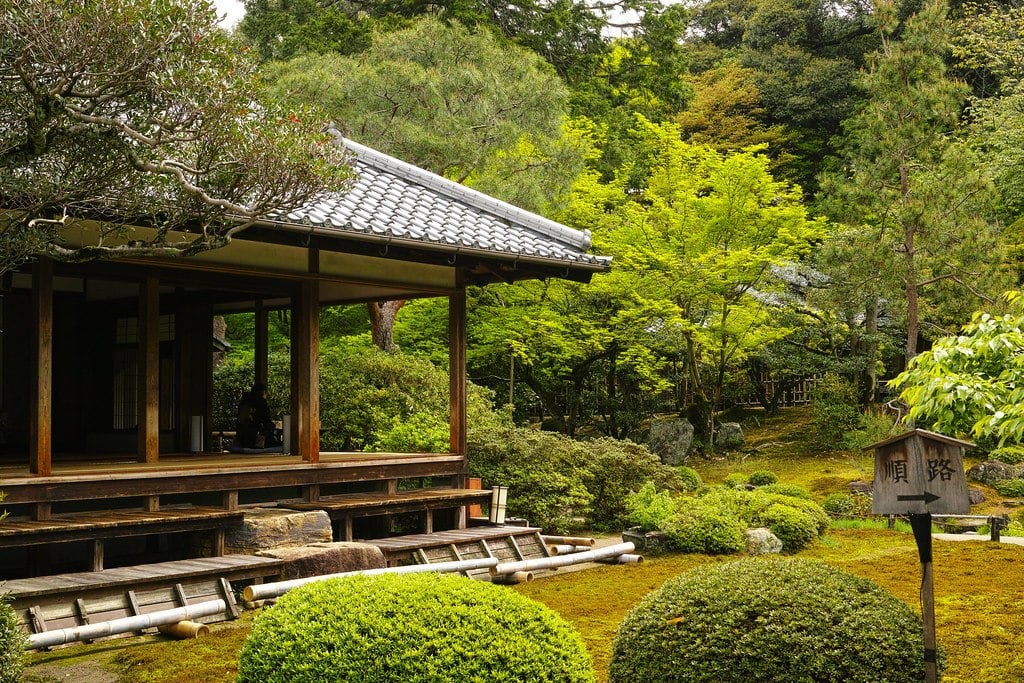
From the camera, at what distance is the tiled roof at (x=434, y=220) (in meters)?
10.2

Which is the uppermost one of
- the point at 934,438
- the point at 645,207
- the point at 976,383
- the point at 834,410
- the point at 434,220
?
the point at 645,207

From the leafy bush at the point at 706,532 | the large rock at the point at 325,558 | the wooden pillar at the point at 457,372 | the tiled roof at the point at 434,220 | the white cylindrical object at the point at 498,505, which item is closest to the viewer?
the large rock at the point at 325,558

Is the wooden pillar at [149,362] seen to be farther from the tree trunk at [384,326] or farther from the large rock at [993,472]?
the large rock at [993,472]

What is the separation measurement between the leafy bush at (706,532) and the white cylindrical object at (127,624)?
646cm

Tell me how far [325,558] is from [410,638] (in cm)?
477

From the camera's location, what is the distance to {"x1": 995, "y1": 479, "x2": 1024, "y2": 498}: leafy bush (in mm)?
19531

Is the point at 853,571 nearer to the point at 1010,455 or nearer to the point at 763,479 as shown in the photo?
the point at 763,479

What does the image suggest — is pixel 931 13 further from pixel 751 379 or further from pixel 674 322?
pixel 751 379

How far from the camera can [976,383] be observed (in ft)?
18.3

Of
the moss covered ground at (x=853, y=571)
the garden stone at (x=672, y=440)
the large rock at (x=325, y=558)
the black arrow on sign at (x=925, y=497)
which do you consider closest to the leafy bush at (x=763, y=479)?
the moss covered ground at (x=853, y=571)

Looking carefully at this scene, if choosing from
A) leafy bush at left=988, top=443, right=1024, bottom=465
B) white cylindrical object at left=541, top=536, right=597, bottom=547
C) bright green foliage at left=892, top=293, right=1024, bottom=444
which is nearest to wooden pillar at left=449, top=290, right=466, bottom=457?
white cylindrical object at left=541, top=536, right=597, bottom=547

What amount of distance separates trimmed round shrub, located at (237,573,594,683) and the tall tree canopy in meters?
2.75

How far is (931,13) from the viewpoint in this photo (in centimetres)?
1997

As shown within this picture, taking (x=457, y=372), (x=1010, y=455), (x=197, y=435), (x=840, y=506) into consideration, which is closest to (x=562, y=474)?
(x=457, y=372)
